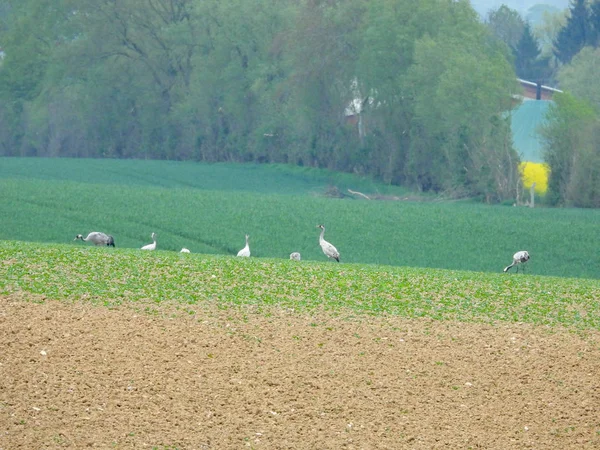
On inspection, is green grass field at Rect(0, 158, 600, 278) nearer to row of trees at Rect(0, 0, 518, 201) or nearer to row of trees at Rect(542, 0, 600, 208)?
row of trees at Rect(542, 0, 600, 208)

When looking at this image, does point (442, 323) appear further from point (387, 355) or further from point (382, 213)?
point (382, 213)

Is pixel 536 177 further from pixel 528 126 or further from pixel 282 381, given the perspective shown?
pixel 282 381

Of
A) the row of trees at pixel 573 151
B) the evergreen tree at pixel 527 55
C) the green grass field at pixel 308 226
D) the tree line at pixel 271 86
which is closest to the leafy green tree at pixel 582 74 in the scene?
the tree line at pixel 271 86

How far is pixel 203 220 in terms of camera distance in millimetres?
38062

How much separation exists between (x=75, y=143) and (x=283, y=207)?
48.2 metres

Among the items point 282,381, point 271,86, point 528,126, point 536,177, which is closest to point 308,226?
point 282,381

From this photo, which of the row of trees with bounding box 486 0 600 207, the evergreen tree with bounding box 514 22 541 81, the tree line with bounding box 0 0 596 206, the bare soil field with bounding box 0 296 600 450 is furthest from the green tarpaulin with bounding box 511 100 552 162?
the evergreen tree with bounding box 514 22 541 81

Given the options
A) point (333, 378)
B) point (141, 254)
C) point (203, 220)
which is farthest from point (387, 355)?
point (203, 220)

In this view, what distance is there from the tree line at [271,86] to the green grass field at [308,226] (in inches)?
379

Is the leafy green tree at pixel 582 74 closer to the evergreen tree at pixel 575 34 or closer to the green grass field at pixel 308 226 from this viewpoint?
the green grass field at pixel 308 226

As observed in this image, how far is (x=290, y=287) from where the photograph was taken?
738 inches

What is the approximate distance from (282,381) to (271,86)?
60.6 m

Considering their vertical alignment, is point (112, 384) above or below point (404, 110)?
below

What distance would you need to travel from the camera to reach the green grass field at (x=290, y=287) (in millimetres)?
17422
